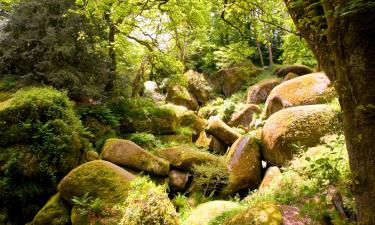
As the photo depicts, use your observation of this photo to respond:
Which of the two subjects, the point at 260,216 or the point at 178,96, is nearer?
the point at 260,216

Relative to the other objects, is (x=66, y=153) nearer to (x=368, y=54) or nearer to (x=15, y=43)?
(x=15, y=43)

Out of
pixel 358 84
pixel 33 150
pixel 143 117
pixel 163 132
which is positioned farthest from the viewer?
pixel 163 132

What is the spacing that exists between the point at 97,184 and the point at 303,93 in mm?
8355

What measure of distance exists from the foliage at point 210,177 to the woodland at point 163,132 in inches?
1.6

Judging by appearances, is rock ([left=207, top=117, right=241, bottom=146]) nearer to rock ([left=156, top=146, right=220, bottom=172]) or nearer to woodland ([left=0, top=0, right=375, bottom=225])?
woodland ([left=0, top=0, right=375, bottom=225])

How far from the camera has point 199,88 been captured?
2352cm

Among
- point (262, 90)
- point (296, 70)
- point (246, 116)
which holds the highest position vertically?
point (296, 70)

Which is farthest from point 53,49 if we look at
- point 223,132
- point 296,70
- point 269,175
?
point 296,70

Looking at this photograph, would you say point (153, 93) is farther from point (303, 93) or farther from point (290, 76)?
point (303, 93)

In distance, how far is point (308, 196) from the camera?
687 cm

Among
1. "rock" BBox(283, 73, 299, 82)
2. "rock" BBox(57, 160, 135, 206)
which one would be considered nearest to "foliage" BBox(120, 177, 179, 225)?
"rock" BBox(57, 160, 135, 206)

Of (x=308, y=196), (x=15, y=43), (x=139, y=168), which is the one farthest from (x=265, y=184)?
(x=15, y=43)

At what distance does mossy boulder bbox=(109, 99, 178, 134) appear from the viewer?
13431mm

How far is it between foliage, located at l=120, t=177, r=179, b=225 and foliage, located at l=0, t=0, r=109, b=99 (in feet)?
22.8
